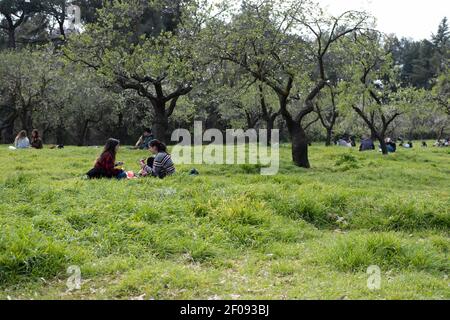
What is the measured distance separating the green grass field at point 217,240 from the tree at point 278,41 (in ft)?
18.0

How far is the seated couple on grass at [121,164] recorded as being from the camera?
41.8ft

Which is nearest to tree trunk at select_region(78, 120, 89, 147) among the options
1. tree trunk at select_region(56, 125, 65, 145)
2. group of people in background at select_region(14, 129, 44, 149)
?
tree trunk at select_region(56, 125, 65, 145)

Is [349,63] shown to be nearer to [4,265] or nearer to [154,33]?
[154,33]

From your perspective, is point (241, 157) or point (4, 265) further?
point (241, 157)

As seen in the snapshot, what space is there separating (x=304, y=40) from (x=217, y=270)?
1313cm

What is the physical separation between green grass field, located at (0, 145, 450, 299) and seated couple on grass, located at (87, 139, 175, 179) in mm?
653

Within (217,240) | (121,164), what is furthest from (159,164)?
(217,240)

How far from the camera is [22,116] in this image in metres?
36.8

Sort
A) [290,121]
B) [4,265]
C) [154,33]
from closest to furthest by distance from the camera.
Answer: [4,265] < [290,121] < [154,33]

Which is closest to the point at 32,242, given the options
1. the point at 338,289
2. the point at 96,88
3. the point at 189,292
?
the point at 189,292

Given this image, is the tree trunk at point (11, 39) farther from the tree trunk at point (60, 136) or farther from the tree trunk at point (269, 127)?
the tree trunk at point (269, 127)

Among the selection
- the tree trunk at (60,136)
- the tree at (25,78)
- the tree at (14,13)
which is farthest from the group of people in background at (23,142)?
the tree at (14,13)

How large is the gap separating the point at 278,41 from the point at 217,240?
10751mm

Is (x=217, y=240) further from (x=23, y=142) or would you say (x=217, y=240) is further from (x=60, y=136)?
(x=60, y=136)
